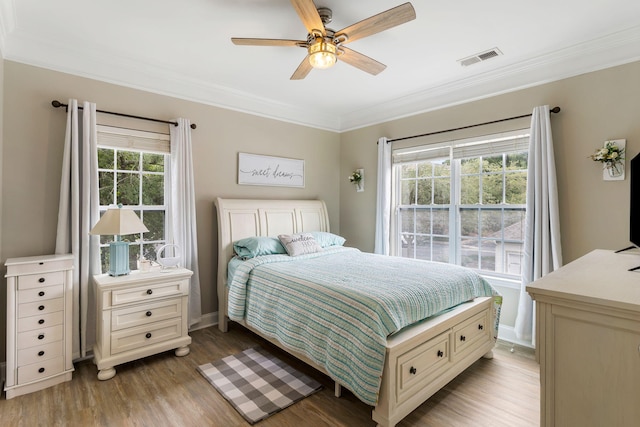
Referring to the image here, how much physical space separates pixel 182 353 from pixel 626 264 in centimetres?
323

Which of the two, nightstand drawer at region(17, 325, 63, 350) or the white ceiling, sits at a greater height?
the white ceiling

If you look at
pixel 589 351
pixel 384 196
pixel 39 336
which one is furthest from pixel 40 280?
pixel 384 196

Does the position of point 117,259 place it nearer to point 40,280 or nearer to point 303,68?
point 40,280

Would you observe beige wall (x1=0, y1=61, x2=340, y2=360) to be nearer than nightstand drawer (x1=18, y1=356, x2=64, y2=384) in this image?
No

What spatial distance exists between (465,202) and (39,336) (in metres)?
4.17

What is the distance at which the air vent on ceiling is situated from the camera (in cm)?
282

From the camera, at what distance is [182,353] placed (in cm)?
290

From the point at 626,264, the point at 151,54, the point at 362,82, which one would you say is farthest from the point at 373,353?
the point at 151,54

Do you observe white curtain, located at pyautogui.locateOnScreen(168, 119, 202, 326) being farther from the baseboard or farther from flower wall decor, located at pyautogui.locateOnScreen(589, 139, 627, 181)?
flower wall decor, located at pyautogui.locateOnScreen(589, 139, 627, 181)

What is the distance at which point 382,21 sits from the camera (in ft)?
6.39

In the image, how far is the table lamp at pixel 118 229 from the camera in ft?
8.48

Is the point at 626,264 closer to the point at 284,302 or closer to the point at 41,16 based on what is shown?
the point at 284,302

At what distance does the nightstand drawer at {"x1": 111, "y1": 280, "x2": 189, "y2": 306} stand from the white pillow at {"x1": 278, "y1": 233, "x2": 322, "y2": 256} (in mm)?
1093

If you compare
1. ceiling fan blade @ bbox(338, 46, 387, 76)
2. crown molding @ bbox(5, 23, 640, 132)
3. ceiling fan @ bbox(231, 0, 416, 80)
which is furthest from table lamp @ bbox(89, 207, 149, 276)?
ceiling fan blade @ bbox(338, 46, 387, 76)
